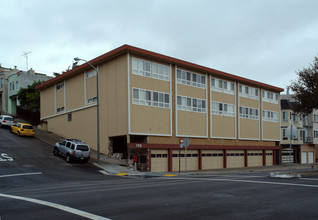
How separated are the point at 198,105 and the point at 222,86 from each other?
6.20 m

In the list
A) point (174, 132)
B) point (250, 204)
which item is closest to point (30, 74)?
point (174, 132)

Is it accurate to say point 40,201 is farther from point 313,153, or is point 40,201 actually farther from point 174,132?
point 313,153

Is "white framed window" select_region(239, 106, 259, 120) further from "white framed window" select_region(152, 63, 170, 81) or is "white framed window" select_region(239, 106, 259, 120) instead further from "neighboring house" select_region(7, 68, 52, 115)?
"neighboring house" select_region(7, 68, 52, 115)

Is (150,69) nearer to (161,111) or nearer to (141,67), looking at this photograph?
(141,67)

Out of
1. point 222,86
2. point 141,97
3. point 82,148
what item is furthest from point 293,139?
point 82,148

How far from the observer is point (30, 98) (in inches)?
2250

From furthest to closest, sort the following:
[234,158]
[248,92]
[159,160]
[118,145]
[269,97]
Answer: [269,97] → [248,92] → [234,158] → [118,145] → [159,160]

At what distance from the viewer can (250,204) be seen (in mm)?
10125

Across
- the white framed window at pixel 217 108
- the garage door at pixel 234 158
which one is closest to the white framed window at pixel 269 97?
the garage door at pixel 234 158

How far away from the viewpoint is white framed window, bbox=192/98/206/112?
4000cm

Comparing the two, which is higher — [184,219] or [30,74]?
[30,74]

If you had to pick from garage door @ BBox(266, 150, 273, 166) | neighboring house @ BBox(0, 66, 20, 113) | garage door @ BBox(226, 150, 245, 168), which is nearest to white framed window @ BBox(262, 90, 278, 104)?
garage door @ BBox(266, 150, 273, 166)

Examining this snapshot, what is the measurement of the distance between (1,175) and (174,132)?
1863cm

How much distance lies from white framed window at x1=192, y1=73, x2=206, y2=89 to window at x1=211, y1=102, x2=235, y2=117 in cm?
307
